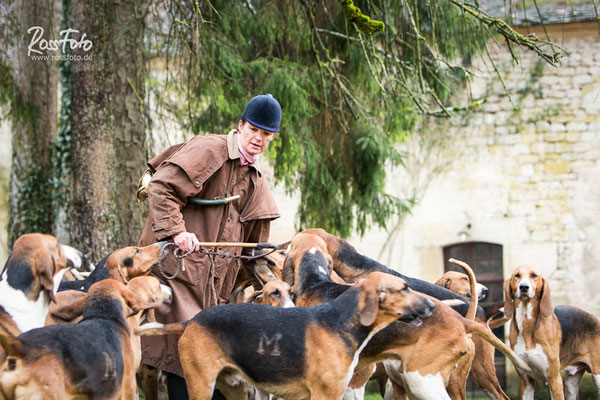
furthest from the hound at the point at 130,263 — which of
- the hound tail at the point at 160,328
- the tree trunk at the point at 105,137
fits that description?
the tree trunk at the point at 105,137

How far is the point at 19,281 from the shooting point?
5156 millimetres

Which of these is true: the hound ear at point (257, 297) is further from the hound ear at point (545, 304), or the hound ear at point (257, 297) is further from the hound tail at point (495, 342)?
the hound ear at point (545, 304)

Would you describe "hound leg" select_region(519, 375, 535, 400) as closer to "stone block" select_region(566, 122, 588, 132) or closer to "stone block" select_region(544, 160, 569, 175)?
"stone block" select_region(544, 160, 569, 175)

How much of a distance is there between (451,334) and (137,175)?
4.59m

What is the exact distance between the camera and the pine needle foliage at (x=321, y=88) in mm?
9672

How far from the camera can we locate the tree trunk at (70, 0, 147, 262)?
8461 millimetres

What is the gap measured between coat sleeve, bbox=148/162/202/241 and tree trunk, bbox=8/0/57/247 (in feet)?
17.6

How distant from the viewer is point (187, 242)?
5301mm

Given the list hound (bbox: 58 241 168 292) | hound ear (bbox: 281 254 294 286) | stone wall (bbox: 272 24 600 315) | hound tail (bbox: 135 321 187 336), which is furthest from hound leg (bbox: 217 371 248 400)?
stone wall (bbox: 272 24 600 315)

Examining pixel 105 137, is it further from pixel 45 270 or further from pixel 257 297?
pixel 45 270

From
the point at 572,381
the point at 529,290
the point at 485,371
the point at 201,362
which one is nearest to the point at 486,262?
the point at 572,381

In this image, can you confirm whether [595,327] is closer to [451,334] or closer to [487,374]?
[487,374]

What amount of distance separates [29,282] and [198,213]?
1286 millimetres

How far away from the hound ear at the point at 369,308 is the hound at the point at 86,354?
144 cm
